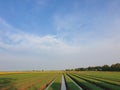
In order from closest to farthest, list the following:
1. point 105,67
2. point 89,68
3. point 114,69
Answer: point 114,69 → point 105,67 → point 89,68

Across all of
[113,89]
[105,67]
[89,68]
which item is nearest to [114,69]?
[105,67]

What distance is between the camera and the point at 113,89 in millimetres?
22000

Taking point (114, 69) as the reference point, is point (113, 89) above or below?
below

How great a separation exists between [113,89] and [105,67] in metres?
115

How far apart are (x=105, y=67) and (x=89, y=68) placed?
4028 centimetres

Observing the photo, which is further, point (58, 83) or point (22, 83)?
point (58, 83)

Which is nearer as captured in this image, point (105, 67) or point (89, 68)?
point (105, 67)

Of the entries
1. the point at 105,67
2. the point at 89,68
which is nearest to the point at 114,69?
the point at 105,67

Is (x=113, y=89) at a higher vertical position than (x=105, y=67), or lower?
lower

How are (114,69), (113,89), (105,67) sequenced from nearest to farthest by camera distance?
1. (113,89)
2. (114,69)
3. (105,67)

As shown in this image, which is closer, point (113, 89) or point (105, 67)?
point (113, 89)

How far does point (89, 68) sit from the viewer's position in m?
174

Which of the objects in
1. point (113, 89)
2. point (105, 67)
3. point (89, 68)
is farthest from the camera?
point (89, 68)

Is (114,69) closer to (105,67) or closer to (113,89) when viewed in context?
(105,67)
